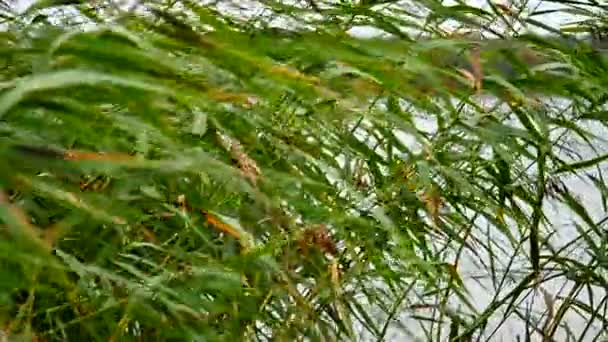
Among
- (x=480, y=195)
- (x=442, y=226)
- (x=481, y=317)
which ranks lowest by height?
(x=481, y=317)

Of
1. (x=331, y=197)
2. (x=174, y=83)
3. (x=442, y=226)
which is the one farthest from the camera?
(x=442, y=226)

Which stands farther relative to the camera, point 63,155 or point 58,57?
point 58,57

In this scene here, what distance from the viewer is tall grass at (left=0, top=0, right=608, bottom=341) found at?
747 mm

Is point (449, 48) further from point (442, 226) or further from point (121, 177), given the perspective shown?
point (121, 177)

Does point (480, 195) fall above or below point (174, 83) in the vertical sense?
below

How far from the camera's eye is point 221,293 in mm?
989

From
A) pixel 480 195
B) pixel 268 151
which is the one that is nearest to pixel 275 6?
pixel 268 151

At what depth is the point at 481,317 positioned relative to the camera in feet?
4.28

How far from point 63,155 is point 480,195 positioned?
54cm

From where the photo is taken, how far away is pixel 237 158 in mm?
860

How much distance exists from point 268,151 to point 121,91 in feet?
1.11

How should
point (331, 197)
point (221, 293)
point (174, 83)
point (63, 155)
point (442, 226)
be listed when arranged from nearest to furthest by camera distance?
point (63, 155) < point (174, 83) < point (221, 293) < point (331, 197) < point (442, 226)

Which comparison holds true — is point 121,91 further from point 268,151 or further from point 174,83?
point 268,151

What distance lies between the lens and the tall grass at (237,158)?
0.75m
